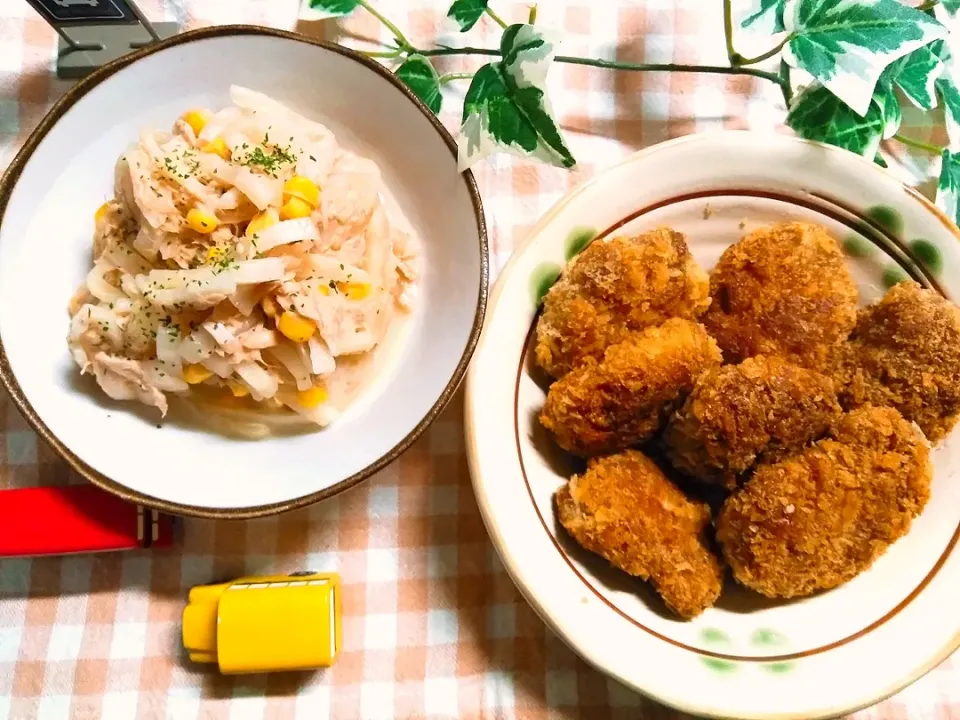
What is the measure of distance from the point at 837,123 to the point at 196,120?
1.15 metres

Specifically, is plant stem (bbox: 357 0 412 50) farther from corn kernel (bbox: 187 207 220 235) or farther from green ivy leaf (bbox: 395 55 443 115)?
corn kernel (bbox: 187 207 220 235)

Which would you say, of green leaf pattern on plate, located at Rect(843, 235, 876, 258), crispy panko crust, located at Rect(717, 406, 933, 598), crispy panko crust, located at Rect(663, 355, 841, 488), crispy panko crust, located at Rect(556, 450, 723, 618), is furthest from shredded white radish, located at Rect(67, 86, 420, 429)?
green leaf pattern on plate, located at Rect(843, 235, 876, 258)

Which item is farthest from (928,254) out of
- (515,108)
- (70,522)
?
(70,522)

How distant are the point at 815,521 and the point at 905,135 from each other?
0.89 meters

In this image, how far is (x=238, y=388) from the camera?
124 centimetres

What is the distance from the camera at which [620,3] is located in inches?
61.2

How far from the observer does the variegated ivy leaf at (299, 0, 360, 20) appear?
1.44 metres

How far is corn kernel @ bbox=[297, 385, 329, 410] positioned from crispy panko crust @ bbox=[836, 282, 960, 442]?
93 centimetres

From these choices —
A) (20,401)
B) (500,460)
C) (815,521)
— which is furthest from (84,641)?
(815,521)

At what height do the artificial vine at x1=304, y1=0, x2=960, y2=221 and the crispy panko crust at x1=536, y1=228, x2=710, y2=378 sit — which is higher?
the artificial vine at x1=304, y1=0, x2=960, y2=221

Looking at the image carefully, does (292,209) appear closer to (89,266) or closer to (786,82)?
(89,266)

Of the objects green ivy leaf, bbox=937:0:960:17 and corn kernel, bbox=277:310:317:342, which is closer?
corn kernel, bbox=277:310:317:342

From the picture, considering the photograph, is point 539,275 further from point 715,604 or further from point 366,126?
point 715,604

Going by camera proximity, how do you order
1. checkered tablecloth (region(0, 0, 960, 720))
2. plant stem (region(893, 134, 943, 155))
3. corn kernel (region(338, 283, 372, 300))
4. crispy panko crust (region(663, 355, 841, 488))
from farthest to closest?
plant stem (region(893, 134, 943, 155)) < checkered tablecloth (region(0, 0, 960, 720)) < corn kernel (region(338, 283, 372, 300)) < crispy panko crust (region(663, 355, 841, 488))
